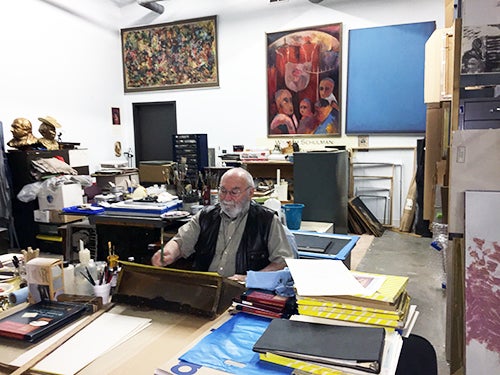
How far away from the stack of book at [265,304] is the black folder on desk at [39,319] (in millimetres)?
560

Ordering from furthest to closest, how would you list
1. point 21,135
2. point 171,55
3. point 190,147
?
point 171,55
point 190,147
point 21,135

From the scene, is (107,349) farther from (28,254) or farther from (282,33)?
(282,33)

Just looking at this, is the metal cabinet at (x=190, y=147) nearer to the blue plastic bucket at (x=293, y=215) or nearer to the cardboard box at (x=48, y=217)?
the cardboard box at (x=48, y=217)

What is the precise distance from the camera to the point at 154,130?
7.33m

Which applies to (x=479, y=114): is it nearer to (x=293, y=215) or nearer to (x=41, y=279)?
(x=293, y=215)

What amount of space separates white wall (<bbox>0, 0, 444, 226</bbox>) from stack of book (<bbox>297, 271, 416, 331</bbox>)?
4.90m

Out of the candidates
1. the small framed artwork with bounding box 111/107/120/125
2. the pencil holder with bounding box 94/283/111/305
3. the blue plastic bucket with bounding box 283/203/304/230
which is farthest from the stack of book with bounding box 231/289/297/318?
the small framed artwork with bounding box 111/107/120/125

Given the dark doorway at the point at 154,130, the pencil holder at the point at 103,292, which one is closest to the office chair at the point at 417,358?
the pencil holder at the point at 103,292

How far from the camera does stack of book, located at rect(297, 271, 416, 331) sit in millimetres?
1201

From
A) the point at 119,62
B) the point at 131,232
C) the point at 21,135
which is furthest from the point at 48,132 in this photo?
the point at 131,232

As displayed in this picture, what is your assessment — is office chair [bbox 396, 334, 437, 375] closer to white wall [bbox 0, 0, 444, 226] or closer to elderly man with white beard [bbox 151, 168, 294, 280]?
elderly man with white beard [bbox 151, 168, 294, 280]

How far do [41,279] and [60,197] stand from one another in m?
3.63

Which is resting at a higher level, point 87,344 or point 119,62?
point 119,62

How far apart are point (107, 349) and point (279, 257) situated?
1.16 meters
